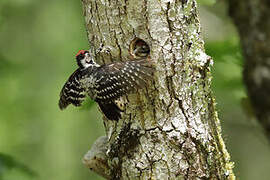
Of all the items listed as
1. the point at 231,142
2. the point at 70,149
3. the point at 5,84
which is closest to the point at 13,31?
the point at 5,84

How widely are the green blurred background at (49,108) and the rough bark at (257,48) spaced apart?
7.25m

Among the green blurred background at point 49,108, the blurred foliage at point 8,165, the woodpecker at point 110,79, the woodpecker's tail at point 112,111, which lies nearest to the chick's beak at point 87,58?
the woodpecker at point 110,79

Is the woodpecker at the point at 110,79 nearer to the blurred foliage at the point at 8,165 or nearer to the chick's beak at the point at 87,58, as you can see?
the chick's beak at the point at 87,58

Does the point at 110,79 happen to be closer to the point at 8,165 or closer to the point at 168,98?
the point at 168,98

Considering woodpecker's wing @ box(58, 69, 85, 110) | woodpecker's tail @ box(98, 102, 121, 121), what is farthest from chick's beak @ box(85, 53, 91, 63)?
woodpecker's tail @ box(98, 102, 121, 121)

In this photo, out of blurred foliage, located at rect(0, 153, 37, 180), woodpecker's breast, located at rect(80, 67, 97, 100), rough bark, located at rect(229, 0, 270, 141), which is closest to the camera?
rough bark, located at rect(229, 0, 270, 141)

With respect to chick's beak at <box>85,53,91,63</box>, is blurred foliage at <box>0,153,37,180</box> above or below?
below

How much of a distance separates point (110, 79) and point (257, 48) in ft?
7.22

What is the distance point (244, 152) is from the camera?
10984mm

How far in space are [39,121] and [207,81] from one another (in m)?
8.10

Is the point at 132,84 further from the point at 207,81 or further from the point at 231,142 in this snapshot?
the point at 231,142

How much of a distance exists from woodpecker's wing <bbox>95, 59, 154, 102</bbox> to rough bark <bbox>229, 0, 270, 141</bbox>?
1.91 m

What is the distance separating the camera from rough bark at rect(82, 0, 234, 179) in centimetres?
368

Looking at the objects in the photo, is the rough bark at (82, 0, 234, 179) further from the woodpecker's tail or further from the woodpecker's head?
the woodpecker's head
